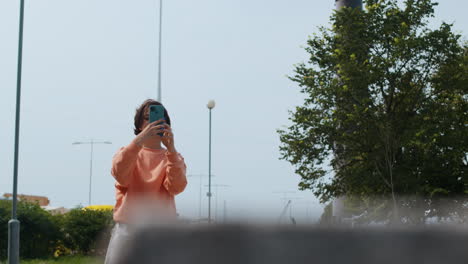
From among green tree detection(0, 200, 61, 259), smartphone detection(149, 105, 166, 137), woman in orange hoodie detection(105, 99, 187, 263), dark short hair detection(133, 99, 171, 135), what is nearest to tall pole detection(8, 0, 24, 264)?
green tree detection(0, 200, 61, 259)

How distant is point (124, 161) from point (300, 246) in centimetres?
256

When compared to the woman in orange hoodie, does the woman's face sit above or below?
above

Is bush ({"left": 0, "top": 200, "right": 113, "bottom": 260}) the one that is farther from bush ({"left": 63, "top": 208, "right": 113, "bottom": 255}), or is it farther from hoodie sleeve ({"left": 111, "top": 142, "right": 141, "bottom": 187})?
hoodie sleeve ({"left": 111, "top": 142, "right": 141, "bottom": 187})

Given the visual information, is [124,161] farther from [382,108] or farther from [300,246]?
[382,108]

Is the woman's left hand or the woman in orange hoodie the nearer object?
the woman in orange hoodie

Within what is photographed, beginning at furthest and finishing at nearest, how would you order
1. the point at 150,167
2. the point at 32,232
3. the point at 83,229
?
1. the point at 83,229
2. the point at 32,232
3. the point at 150,167

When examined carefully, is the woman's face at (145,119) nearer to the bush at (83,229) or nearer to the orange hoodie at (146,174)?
the orange hoodie at (146,174)

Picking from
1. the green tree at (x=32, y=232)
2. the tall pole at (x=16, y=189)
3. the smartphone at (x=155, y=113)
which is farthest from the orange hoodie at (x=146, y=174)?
the green tree at (x=32, y=232)

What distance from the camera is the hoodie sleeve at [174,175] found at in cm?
323

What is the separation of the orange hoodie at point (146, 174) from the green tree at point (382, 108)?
93.7ft

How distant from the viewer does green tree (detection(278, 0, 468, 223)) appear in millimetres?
31734

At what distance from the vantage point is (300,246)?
2.15ft

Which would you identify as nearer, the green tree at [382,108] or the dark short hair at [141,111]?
the dark short hair at [141,111]

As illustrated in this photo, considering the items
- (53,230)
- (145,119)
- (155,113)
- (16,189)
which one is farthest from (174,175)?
(53,230)
